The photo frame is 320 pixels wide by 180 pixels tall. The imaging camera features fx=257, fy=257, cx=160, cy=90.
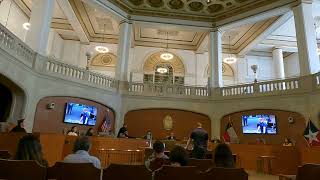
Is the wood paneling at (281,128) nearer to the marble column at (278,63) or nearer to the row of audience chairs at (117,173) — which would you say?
the marble column at (278,63)

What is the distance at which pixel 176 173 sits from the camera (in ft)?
8.45

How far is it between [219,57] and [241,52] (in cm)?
411

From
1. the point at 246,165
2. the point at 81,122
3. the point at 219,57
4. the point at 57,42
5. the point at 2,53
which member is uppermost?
the point at 57,42

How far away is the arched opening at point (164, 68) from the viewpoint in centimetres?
1641

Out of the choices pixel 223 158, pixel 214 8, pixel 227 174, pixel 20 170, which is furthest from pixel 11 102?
pixel 214 8

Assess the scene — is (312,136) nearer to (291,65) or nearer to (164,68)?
(164,68)

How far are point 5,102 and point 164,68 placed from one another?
9.62 m

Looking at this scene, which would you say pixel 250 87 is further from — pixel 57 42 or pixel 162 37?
pixel 57 42

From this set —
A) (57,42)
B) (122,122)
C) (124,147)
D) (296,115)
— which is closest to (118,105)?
(122,122)

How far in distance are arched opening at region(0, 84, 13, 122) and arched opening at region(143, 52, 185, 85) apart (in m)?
8.58

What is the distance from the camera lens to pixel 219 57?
13305 millimetres

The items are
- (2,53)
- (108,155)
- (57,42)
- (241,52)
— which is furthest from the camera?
A: (241,52)

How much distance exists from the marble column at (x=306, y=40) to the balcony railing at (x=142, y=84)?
55cm

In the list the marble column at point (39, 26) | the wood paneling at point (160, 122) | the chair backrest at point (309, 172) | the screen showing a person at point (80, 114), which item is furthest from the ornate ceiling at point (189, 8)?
the chair backrest at point (309, 172)
